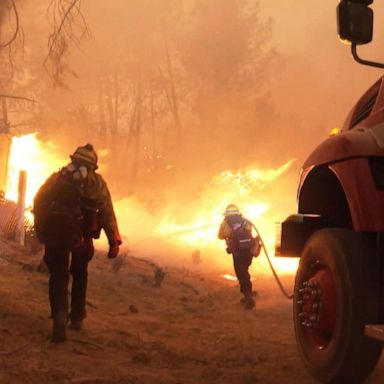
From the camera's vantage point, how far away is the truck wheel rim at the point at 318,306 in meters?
3.15

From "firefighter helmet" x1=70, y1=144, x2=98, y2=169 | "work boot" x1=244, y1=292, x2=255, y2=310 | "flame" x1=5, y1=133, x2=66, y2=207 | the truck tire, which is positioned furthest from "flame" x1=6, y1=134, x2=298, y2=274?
the truck tire

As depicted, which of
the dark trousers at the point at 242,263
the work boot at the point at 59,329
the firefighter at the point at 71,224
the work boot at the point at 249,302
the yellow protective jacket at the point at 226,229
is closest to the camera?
the work boot at the point at 59,329

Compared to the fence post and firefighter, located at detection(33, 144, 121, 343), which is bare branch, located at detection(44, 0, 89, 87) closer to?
firefighter, located at detection(33, 144, 121, 343)

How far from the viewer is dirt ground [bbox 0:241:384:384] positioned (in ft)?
13.0

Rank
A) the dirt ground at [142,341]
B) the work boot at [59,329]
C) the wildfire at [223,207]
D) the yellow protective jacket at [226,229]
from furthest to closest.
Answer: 1. the wildfire at [223,207]
2. the yellow protective jacket at [226,229]
3. the work boot at [59,329]
4. the dirt ground at [142,341]

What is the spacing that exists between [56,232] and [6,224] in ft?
27.9

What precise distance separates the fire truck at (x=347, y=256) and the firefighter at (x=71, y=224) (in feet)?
7.29

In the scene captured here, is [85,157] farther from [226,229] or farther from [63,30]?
[226,229]

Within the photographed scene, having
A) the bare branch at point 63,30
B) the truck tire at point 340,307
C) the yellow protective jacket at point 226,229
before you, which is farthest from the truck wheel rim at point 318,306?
the yellow protective jacket at point 226,229

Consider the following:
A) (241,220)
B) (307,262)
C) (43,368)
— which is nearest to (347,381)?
(307,262)

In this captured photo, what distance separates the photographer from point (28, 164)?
24.4 metres

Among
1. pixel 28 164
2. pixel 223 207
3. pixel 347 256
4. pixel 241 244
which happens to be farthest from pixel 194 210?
pixel 347 256

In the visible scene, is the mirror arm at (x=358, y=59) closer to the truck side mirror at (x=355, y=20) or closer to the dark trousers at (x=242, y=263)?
the truck side mirror at (x=355, y=20)

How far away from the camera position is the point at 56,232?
467 cm
